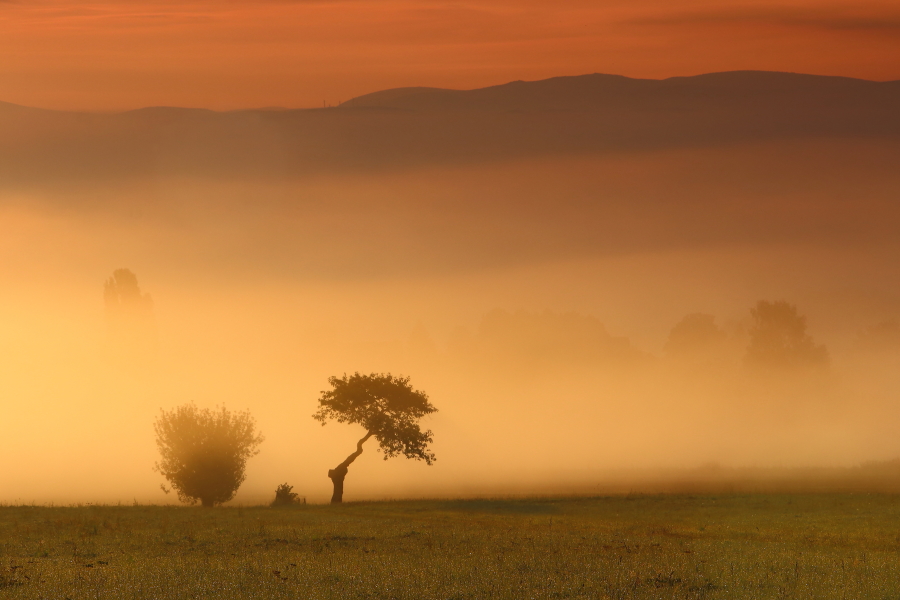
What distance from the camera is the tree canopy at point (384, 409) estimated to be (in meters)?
91.6

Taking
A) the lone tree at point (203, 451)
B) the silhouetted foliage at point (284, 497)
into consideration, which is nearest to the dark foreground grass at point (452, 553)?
the silhouetted foliage at point (284, 497)

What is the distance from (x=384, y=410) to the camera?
92.3 m

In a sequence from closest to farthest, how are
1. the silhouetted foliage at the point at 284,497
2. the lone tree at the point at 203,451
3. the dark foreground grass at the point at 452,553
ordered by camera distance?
the dark foreground grass at the point at 452,553
the silhouetted foliage at the point at 284,497
the lone tree at the point at 203,451

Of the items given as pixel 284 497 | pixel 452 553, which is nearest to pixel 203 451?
pixel 284 497

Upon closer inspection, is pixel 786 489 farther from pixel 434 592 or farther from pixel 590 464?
pixel 590 464

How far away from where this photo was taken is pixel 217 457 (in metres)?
91.2

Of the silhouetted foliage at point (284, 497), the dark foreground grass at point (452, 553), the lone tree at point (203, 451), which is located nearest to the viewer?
the dark foreground grass at point (452, 553)

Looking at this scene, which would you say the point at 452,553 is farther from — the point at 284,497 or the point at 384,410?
the point at 384,410

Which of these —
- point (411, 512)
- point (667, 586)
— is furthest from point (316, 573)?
point (411, 512)

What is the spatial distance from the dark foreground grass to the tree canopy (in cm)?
2016

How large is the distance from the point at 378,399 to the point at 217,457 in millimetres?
16325

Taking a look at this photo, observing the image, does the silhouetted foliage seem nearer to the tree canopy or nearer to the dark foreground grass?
the tree canopy

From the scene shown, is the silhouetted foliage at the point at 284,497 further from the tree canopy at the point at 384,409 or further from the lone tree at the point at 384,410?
the tree canopy at the point at 384,409

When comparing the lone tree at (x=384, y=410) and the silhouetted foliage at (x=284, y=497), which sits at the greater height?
the lone tree at (x=384, y=410)
